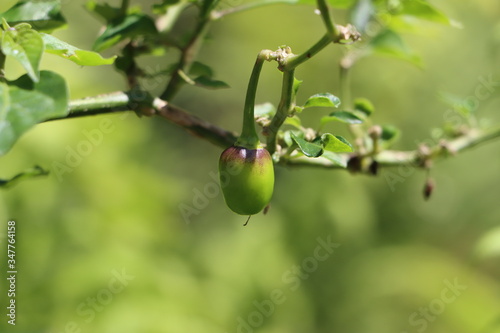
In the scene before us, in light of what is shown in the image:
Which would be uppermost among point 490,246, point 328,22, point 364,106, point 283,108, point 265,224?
point 328,22

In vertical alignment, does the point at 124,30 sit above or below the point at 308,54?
below

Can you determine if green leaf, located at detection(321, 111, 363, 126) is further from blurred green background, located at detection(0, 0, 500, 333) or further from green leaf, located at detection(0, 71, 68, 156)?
blurred green background, located at detection(0, 0, 500, 333)

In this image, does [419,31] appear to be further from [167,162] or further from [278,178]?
[167,162]

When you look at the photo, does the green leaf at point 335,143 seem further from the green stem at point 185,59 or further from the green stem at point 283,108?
the green stem at point 185,59

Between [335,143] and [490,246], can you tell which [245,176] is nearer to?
[335,143]

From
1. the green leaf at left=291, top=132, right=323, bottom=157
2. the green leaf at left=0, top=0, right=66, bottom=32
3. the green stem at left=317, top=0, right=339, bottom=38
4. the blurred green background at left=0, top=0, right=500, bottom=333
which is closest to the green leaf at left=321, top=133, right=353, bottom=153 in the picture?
the green leaf at left=291, top=132, right=323, bottom=157

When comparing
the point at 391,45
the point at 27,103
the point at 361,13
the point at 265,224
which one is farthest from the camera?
the point at 265,224

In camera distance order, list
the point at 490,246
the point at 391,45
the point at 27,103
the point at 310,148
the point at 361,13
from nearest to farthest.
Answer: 1. the point at 27,103
2. the point at 310,148
3. the point at 361,13
4. the point at 391,45
5. the point at 490,246

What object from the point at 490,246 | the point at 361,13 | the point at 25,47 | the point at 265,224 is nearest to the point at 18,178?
the point at 25,47

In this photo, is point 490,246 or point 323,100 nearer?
point 323,100
